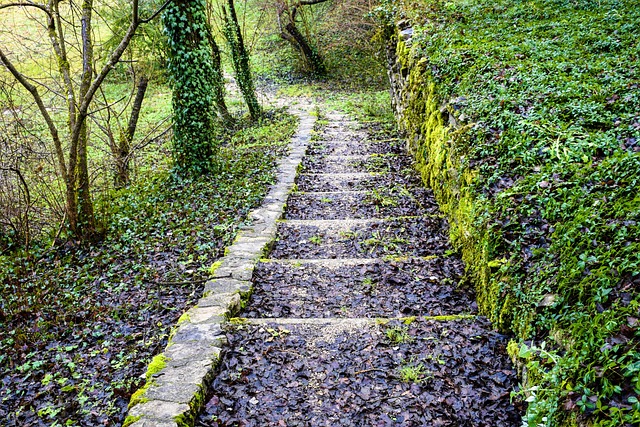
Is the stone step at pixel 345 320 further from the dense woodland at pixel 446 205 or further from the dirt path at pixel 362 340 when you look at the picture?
the dense woodland at pixel 446 205

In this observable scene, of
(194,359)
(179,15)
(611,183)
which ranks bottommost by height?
(194,359)

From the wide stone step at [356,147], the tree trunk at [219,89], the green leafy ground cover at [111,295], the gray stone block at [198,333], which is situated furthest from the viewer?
the tree trunk at [219,89]

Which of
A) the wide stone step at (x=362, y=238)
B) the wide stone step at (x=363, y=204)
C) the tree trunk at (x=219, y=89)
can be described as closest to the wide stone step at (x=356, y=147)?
the wide stone step at (x=363, y=204)

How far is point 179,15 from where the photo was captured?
671cm

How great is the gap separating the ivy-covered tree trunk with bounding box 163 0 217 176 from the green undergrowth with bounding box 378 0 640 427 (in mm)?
3424

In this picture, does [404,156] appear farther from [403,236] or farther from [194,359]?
[194,359]

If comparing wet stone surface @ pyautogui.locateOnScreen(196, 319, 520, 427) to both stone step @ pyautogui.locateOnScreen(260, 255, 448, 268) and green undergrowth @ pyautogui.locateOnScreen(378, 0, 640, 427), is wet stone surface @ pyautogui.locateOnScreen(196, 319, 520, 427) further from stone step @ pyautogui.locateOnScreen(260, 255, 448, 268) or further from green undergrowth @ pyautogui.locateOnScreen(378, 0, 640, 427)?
stone step @ pyautogui.locateOnScreen(260, 255, 448, 268)

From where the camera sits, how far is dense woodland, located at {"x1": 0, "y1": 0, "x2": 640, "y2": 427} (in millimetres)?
2268

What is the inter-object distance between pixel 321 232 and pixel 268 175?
2368 mm

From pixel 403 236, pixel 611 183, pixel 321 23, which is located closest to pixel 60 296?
pixel 403 236

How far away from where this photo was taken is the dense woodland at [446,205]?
227 cm

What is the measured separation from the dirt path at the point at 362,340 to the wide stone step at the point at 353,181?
130 centimetres

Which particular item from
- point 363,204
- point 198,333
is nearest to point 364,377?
point 198,333

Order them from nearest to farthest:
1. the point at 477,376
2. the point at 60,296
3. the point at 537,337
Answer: the point at 537,337
the point at 477,376
the point at 60,296
